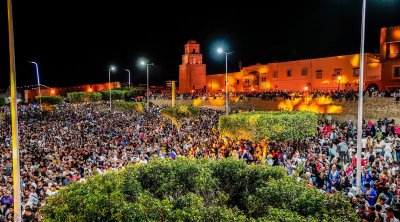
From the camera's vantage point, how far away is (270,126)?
18.9 m

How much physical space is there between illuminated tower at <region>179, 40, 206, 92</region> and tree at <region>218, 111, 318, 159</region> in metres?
45.3

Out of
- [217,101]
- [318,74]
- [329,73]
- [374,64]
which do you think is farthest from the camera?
[217,101]

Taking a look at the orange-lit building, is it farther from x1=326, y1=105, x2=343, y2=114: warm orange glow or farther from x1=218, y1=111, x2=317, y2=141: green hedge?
x1=218, y1=111, x2=317, y2=141: green hedge

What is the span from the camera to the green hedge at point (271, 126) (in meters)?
18.8

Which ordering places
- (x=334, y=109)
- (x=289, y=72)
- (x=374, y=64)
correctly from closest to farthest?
(x=334, y=109), (x=374, y=64), (x=289, y=72)

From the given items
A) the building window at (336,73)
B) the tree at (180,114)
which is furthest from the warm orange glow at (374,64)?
the tree at (180,114)

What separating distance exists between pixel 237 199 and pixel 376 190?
5.21 m

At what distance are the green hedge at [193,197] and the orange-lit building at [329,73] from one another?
30.8m

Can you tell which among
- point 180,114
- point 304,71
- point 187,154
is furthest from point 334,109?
point 187,154

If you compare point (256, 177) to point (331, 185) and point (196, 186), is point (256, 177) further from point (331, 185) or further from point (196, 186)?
point (331, 185)

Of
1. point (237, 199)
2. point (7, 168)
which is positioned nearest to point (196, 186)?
point (237, 199)

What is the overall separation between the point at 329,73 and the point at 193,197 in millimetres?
39243

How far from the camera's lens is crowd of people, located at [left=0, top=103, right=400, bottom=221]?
1140 cm

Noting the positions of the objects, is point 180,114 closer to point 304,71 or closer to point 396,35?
point 304,71
